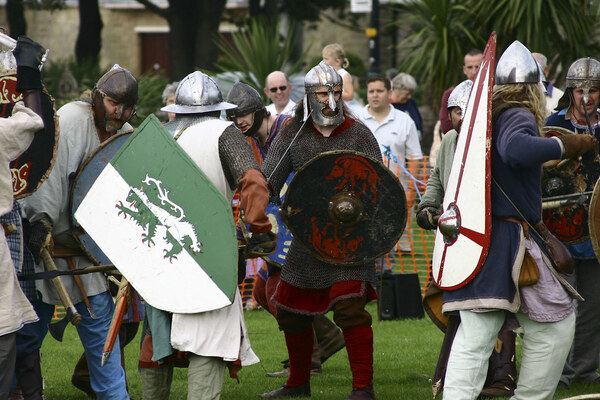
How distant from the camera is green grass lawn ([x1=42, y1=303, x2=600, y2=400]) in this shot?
5.87 metres

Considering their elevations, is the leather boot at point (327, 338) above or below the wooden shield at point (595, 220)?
below

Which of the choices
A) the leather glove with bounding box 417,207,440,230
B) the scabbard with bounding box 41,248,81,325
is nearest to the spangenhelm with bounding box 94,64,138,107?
the scabbard with bounding box 41,248,81,325

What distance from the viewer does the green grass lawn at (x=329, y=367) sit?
5.87 metres

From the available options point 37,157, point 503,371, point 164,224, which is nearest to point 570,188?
point 503,371

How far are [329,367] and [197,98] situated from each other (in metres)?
2.66

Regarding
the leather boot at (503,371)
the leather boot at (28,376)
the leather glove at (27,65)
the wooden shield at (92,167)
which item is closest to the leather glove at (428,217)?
the leather boot at (503,371)

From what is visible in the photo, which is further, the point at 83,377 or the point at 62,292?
the point at 83,377

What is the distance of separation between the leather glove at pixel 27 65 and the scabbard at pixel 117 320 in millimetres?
933

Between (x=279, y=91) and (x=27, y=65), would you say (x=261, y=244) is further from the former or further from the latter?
(x=279, y=91)

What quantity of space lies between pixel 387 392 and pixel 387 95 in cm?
394

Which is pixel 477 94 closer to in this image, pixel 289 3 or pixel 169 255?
pixel 169 255

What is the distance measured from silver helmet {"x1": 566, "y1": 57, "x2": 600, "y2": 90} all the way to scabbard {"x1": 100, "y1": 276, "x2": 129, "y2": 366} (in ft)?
8.89

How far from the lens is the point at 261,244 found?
450cm

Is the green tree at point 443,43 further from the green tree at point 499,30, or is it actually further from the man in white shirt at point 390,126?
the man in white shirt at point 390,126
